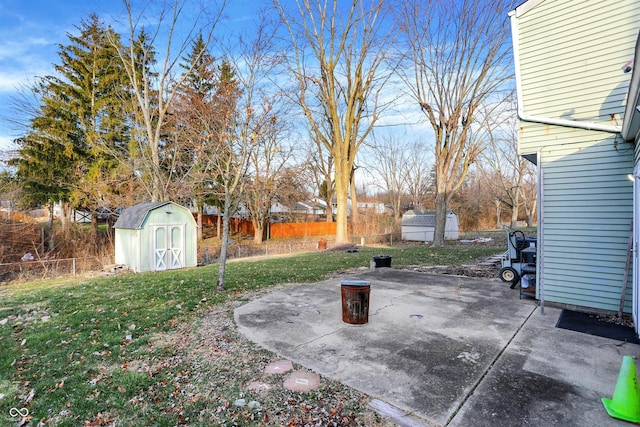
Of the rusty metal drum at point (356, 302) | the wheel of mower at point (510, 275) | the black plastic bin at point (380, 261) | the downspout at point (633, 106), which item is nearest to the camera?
the downspout at point (633, 106)

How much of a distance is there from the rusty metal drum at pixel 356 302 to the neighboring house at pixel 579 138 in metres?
3.18

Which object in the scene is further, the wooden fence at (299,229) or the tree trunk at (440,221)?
the wooden fence at (299,229)

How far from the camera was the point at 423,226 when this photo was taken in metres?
23.0

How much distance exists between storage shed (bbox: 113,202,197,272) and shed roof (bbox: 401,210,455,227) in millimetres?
16237

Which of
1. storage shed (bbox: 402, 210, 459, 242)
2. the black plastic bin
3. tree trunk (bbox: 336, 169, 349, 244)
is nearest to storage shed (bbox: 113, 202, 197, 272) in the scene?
the black plastic bin

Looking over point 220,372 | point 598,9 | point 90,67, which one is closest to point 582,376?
point 220,372

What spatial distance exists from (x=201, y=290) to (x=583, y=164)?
7603 millimetres

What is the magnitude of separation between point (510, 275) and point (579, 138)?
3.33 m

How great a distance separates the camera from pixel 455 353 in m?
3.71

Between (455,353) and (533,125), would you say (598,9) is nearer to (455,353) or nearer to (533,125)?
(533,125)

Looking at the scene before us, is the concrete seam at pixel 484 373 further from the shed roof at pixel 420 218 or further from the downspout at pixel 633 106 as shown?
the shed roof at pixel 420 218

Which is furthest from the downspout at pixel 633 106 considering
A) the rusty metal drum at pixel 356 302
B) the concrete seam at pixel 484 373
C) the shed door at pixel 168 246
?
the shed door at pixel 168 246

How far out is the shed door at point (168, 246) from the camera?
36.3 ft

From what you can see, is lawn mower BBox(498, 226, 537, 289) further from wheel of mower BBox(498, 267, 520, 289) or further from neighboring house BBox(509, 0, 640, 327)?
neighboring house BBox(509, 0, 640, 327)
